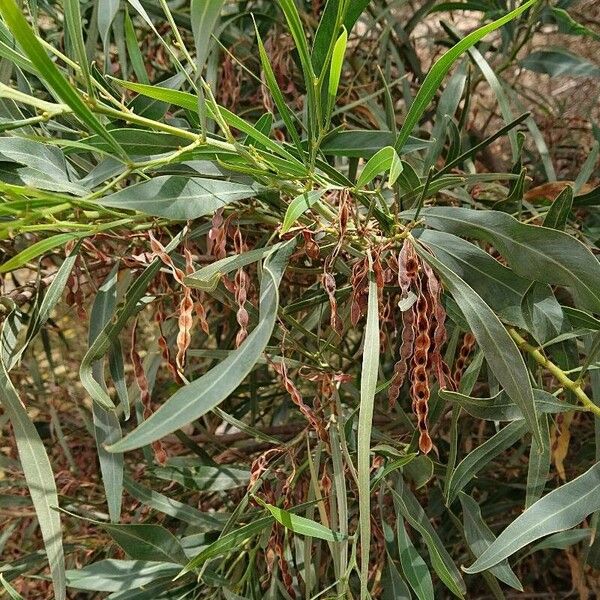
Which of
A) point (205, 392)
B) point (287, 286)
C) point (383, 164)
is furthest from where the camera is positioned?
point (287, 286)

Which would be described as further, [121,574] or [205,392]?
[121,574]

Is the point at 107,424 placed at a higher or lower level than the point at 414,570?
higher

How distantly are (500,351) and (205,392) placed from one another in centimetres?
17

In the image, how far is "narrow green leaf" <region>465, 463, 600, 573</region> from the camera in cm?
47

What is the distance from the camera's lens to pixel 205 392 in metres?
0.35

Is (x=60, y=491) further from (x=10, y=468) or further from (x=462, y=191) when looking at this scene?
(x=462, y=191)

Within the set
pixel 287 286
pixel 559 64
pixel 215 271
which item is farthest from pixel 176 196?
pixel 559 64

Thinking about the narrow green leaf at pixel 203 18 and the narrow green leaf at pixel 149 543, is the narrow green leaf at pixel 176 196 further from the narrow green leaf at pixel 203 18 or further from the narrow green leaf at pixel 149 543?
the narrow green leaf at pixel 149 543

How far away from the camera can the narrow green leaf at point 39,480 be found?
49 cm

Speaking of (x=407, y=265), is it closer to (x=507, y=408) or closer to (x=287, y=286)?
(x=507, y=408)

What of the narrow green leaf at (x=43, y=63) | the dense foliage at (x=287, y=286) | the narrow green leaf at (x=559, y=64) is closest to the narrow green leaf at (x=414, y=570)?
the dense foliage at (x=287, y=286)

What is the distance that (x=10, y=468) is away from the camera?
31.6 inches

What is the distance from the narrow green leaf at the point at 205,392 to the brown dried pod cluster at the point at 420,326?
9 cm

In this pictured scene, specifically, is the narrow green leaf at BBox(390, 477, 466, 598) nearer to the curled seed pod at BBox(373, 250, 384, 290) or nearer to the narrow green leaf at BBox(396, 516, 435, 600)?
the narrow green leaf at BBox(396, 516, 435, 600)
